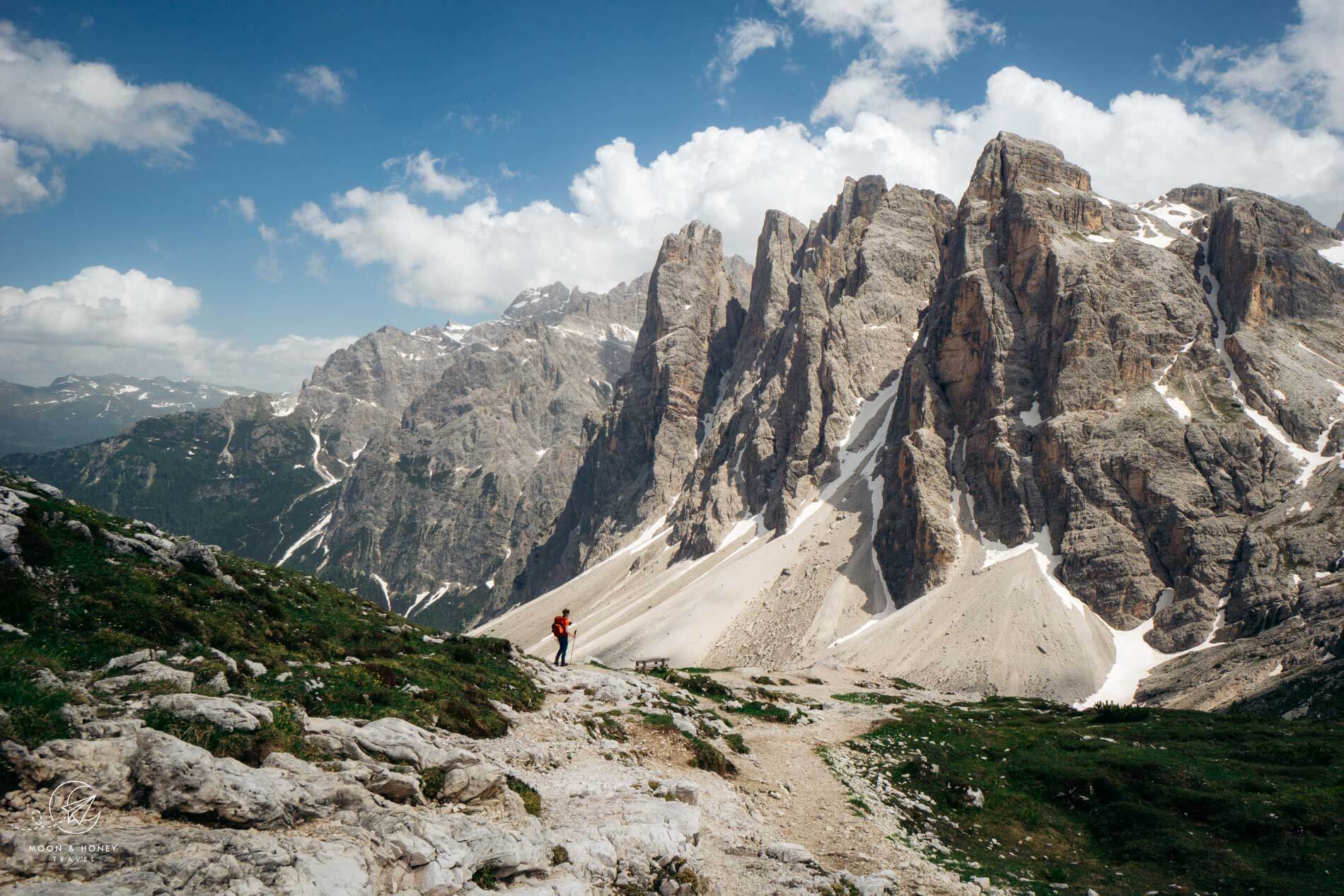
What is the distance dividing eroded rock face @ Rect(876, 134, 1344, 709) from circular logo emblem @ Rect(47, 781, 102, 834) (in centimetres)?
10351

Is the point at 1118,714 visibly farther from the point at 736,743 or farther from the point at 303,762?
the point at 303,762

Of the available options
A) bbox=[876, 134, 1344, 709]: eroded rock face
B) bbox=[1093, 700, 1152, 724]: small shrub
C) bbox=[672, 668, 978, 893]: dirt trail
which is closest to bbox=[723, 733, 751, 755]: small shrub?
bbox=[672, 668, 978, 893]: dirt trail

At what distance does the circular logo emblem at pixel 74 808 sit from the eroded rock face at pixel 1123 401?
4075 inches

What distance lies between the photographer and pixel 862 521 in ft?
458

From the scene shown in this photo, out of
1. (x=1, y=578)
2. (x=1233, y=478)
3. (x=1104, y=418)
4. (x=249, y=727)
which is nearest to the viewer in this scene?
(x=249, y=727)

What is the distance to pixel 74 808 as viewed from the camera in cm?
891

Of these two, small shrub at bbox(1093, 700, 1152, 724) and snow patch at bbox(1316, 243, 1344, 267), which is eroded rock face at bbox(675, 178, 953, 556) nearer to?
snow patch at bbox(1316, 243, 1344, 267)

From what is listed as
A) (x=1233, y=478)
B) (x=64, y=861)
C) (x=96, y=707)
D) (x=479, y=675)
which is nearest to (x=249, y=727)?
(x=96, y=707)

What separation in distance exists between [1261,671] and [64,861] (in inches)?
3473

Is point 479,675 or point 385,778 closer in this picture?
point 385,778

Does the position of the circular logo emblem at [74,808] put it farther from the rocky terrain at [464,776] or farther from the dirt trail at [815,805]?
the dirt trail at [815,805]

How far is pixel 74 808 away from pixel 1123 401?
451 feet

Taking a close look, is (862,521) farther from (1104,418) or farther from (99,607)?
(99,607)

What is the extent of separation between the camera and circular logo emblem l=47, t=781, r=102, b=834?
28.2 feet
